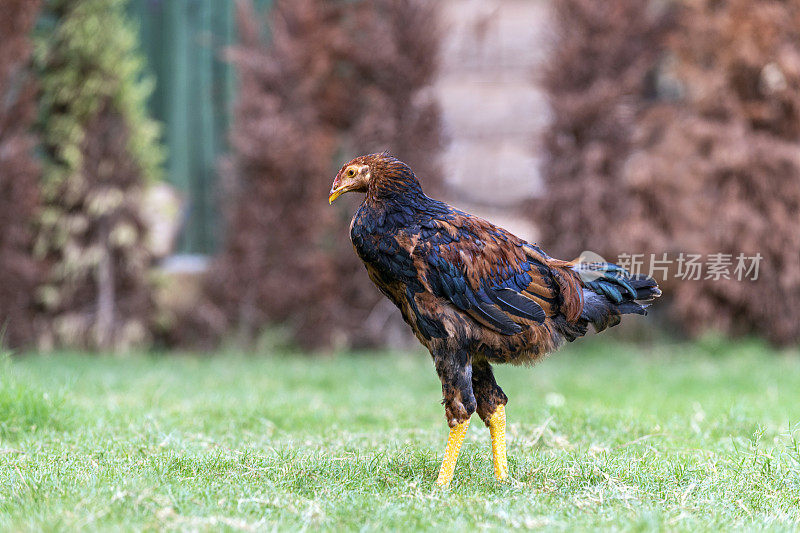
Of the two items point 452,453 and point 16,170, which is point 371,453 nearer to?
point 452,453

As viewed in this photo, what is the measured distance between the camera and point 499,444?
3.90m

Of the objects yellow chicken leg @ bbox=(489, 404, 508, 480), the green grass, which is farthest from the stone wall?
yellow chicken leg @ bbox=(489, 404, 508, 480)

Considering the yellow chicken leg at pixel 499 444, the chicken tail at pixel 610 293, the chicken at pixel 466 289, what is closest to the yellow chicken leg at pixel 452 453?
the chicken at pixel 466 289

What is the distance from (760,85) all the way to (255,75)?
17.6ft

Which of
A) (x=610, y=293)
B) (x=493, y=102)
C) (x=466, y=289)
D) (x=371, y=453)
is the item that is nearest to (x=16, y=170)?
(x=493, y=102)

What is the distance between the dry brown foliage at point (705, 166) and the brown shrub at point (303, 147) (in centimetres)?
163

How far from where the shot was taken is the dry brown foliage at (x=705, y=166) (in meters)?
8.95

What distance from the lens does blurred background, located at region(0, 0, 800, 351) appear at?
8.65 meters

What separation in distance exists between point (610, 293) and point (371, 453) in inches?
55.6

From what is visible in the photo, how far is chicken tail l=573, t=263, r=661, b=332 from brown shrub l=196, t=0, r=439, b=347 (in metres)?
5.18

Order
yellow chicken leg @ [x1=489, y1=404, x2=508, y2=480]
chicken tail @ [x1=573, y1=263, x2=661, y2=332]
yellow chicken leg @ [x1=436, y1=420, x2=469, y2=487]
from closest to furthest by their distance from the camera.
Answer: yellow chicken leg @ [x1=436, y1=420, x2=469, y2=487]
yellow chicken leg @ [x1=489, y1=404, x2=508, y2=480]
chicken tail @ [x1=573, y1=263, x2=661, y2=332]

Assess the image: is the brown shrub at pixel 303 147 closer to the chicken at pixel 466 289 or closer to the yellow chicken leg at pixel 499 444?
the chicken at pixel 466 289

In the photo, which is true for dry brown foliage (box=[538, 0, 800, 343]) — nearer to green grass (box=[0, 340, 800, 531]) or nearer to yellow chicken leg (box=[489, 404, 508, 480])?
green grass (box=[0, 340, 800, 531])

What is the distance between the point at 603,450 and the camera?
14.2 ft
